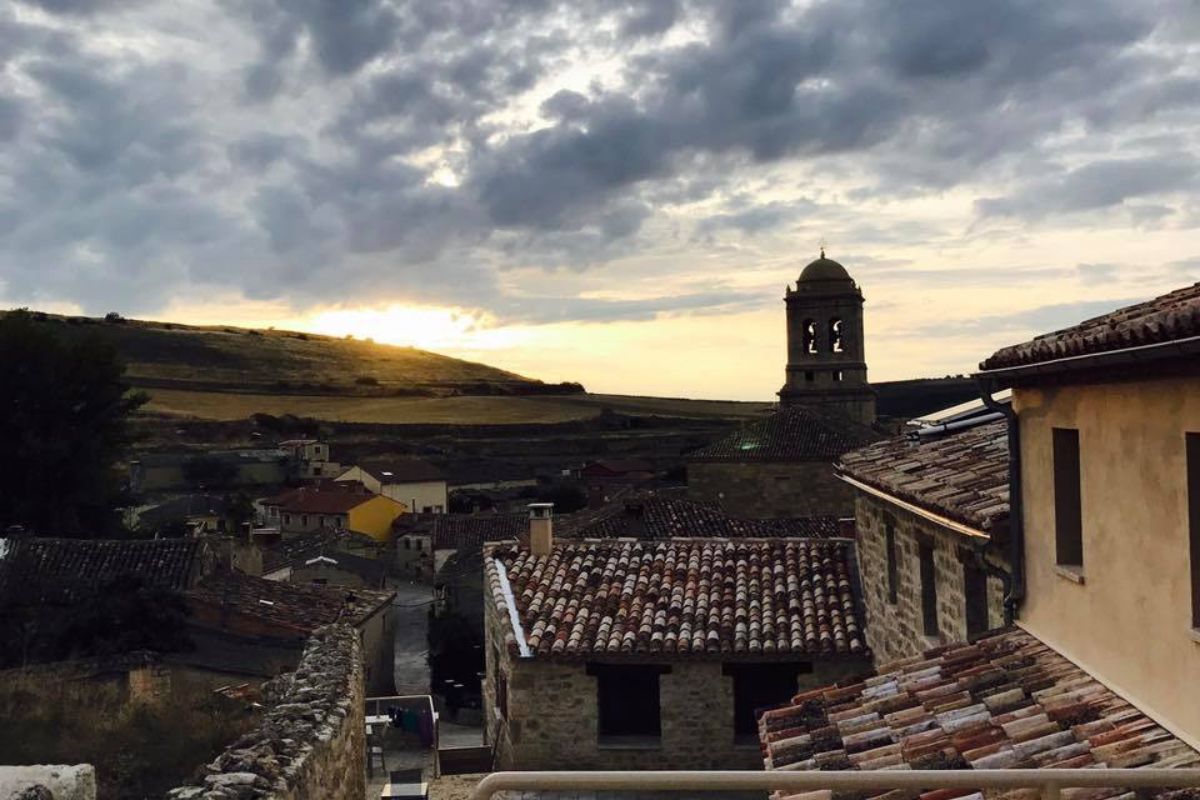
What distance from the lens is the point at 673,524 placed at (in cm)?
3075

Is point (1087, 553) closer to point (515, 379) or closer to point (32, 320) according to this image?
point (32, 320)

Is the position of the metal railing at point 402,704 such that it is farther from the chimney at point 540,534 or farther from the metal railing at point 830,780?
the metal railing at point 830,780

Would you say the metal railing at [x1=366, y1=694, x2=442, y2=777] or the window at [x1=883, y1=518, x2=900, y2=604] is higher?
the window at [x1=883, y1=518, x2=900, y2=604]

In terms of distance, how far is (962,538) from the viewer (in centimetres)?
903

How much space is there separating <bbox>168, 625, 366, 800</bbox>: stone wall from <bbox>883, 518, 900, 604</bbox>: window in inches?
225

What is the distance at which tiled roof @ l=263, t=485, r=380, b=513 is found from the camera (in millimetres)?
61844

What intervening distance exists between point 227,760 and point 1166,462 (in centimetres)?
540

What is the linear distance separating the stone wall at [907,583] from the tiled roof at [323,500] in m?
50.3

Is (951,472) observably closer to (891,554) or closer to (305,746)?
(891,554)

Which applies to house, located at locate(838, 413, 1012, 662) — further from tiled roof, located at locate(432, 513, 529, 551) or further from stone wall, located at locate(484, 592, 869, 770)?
tiled roof, located at locate(432, 513, 529, 551)

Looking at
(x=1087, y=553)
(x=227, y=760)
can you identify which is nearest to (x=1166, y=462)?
(x=1087, y=553)

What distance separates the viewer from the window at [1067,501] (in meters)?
7.10

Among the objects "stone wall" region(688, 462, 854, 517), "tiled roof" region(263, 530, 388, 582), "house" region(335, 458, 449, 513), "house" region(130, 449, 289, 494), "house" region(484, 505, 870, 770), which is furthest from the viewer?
"house" region(130, 449, 289, 494)

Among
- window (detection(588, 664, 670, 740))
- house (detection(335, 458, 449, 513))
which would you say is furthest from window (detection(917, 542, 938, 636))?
house (detection(335, 458, 449, 513))
